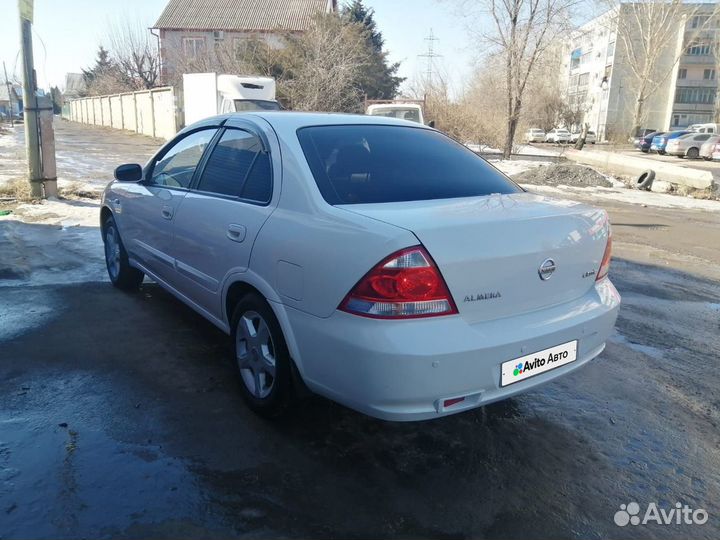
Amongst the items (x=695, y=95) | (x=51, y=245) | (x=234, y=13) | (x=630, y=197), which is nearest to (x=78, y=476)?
(x=51, y=245)

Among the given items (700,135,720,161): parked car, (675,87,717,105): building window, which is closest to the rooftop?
(700,135,720,161): parked car

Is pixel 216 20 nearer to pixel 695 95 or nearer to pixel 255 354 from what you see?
pixel 255 354

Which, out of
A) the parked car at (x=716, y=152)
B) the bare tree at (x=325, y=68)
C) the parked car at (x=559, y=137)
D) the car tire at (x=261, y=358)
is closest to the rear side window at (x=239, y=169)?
the car tire at (x=261, y=358)

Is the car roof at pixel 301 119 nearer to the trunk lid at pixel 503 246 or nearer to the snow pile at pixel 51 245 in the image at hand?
the trunk lid at pixel 503 246

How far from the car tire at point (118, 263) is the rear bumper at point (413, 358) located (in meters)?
3.03

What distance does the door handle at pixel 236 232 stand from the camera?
317 cm

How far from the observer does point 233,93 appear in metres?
19.9

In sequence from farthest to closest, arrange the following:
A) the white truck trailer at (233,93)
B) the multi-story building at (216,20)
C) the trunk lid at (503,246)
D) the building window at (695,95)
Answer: the building window at (695,95) → the multi-story building at (216,20) → the white truck trailer at (233,93) → the trunk lid at (503,246)

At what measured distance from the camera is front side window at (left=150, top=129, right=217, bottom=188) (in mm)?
4070

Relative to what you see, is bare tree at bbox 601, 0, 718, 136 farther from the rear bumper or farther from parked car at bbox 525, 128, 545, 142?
the rear bumper

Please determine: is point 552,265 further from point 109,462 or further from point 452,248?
point 109,462

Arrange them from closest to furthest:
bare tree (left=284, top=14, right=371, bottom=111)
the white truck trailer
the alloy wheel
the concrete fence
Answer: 1. the alloy wheel
2. the white truck trailer
3. bare tree (left=284, top=14, right=371, bottom=111)
4. the concrete fence

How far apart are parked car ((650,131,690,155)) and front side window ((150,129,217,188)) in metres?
38.2

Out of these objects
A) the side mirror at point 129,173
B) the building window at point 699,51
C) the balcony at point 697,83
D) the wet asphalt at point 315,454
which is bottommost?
the wet asphalt at point 315,454
